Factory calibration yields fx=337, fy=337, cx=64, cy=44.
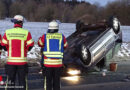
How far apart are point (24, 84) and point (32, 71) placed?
215 inches

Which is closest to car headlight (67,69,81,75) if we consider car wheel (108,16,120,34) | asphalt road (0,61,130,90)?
asphalt road (0,61,130,90)

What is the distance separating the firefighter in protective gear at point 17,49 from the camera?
6.10m

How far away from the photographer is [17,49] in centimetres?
609

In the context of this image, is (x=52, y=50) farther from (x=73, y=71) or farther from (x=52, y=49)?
(x=73, y=71)

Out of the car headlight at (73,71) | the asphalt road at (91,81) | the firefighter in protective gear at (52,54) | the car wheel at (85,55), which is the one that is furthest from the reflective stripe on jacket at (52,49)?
the car headlight at (73,71)

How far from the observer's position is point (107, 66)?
488 inches

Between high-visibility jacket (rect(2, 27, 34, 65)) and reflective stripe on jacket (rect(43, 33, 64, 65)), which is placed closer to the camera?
high-visibility jacket (rect(2, 27, 34, 65))

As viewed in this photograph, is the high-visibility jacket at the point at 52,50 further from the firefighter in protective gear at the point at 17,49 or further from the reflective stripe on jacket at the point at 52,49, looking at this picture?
the firefighter in protective gear at the point at 17,49

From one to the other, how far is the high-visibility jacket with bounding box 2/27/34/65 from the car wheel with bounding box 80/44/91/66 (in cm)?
428

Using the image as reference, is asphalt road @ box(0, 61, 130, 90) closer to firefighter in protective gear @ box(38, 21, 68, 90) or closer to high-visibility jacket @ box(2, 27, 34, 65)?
firefighter in protective gear @ box(38, 21, 68, 90)

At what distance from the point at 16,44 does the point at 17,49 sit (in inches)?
3.7

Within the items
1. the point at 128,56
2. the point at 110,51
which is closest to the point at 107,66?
the point at 110,51

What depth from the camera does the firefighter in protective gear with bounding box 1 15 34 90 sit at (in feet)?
20.0

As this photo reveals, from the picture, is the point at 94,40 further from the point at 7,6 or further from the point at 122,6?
the point at 7,6
